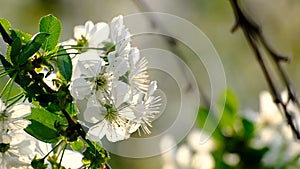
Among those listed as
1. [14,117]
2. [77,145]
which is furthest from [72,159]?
[14,117]

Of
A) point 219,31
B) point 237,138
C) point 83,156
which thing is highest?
point 219,31

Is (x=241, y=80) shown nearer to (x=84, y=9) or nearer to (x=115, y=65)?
(x=84, y=9)

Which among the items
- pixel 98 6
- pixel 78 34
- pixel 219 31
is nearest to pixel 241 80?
pixel 219 31

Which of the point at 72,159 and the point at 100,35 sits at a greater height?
the point at 100,35

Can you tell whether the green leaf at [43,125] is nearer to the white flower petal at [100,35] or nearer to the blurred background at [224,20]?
the white flower petal at [100,35]

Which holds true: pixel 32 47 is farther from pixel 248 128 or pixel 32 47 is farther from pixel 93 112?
pixel 248 128
